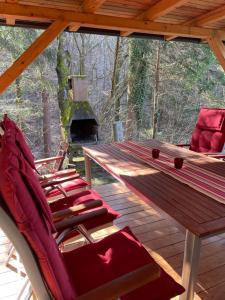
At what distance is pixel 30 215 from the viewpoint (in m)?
0.84

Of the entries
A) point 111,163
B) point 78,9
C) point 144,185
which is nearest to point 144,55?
point 78,9

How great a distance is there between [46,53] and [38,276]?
7.48 meters

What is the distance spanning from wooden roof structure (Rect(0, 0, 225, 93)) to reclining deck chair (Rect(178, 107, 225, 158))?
3.94 feet

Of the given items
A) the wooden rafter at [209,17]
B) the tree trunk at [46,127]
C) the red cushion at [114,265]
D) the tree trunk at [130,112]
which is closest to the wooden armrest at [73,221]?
the red cushion at [114,265]

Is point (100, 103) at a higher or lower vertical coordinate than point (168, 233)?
higher

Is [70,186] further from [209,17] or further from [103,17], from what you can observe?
[209,17]

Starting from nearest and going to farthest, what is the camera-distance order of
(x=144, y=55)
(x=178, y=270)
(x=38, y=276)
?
(x=38, y=276)
(x=178, y=270)
(x=144, y=55)

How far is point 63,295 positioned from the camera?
921mm

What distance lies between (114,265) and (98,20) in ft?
9.04

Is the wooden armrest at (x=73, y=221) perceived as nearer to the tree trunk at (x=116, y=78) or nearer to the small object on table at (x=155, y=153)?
the small object on table at (x=155, y=153)

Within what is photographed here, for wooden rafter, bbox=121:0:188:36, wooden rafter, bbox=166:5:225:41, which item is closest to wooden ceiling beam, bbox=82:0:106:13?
wooden rafter, bbox=121:0:188:36

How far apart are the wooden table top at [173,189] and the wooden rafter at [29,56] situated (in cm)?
119

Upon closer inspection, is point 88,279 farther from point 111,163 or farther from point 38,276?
point 111,163

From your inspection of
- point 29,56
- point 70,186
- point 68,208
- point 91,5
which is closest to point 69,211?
point 68,208
